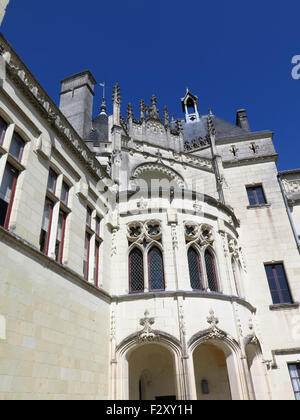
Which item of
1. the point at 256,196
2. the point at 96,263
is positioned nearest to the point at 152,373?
the point at 96,263

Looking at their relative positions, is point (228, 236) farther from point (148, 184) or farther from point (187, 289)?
point (148, 184)

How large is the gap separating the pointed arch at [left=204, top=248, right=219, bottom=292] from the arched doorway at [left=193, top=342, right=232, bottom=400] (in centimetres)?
217

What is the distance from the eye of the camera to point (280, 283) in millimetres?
13516

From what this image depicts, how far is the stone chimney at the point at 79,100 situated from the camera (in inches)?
774

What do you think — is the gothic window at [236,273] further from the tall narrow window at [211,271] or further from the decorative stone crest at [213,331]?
the decorative stone crest at [213,331]

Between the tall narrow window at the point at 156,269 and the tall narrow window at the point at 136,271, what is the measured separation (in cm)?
30

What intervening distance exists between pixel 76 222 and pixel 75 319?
9.09 feet

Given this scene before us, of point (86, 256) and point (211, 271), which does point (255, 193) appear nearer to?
point (211, 271)

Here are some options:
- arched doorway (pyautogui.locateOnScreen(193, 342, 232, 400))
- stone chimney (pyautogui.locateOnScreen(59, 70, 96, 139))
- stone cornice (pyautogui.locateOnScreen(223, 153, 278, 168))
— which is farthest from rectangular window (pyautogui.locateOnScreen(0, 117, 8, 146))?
stone cornice (pyautogui.locateOnScreen(223, 153, 278, 168))

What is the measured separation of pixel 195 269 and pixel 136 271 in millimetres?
2033

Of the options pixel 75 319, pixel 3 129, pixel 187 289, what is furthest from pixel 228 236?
pixel 3 129

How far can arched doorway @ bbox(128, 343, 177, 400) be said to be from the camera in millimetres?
11125

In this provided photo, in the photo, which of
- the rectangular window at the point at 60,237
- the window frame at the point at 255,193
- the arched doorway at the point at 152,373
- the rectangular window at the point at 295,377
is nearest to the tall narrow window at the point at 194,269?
the arched doorway at the point at 152,373

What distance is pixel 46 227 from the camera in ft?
26.6
